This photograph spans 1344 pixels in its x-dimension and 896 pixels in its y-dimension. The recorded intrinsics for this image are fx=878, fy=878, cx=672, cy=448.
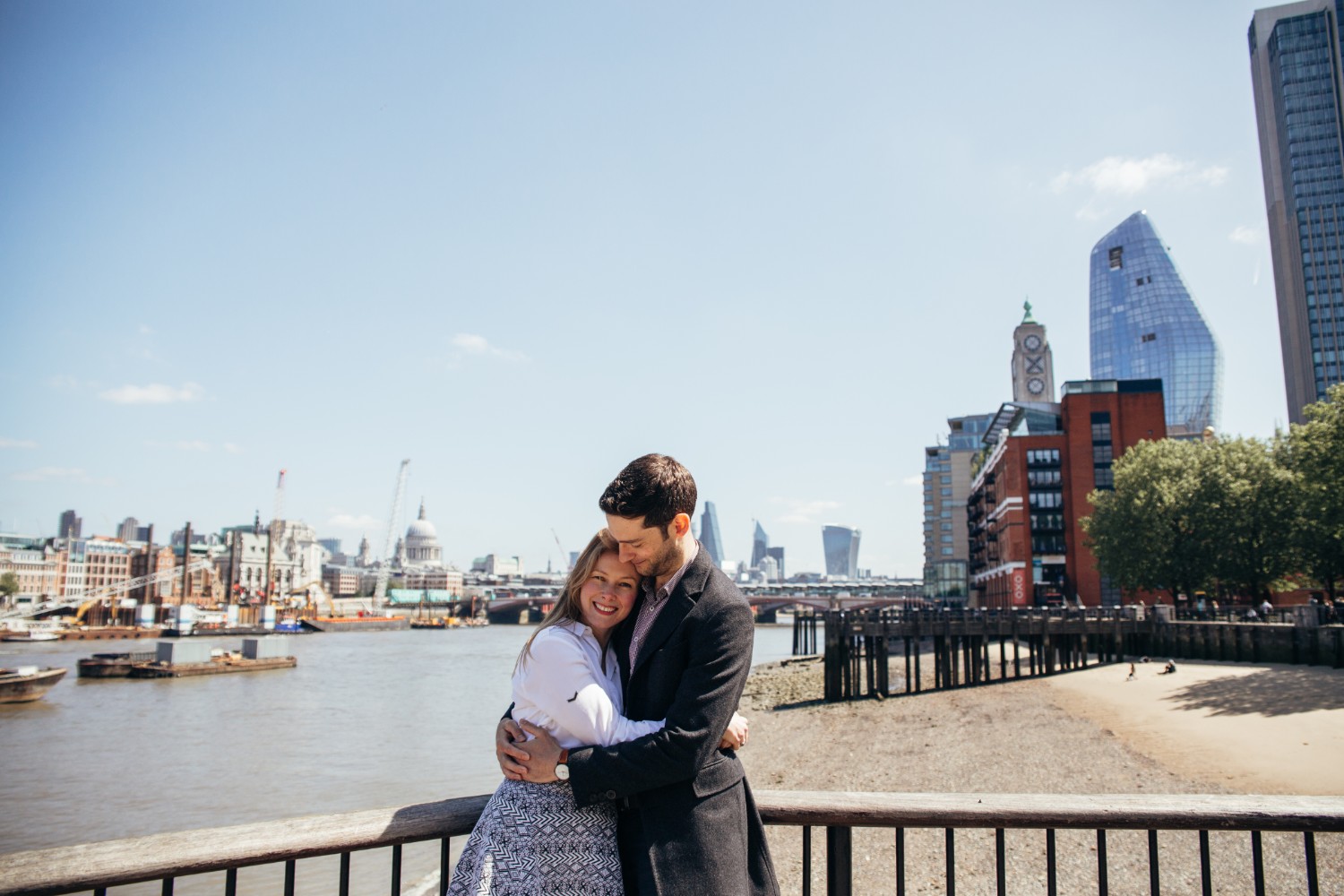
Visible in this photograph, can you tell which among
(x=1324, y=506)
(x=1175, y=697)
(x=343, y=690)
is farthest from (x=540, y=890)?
(x=343, y=690)

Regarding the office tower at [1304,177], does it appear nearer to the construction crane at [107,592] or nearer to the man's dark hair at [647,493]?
the man's dark hair at [647,493]

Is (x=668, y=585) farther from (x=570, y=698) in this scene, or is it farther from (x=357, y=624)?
(x=357, y=624)

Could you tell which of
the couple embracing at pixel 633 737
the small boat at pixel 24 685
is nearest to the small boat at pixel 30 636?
the small boat at pixel 24 685

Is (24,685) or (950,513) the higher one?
(950,513)

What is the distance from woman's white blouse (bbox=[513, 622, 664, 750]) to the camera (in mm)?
2930

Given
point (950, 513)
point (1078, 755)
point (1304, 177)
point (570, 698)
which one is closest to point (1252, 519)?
point (1078, 755)

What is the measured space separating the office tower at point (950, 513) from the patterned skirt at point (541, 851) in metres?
106

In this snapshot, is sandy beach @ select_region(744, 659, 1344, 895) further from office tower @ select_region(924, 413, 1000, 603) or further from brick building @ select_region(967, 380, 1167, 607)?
office tower @ select_region(924, 413, 1000, 603)

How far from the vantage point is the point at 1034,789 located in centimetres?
1973

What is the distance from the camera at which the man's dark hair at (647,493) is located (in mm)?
3053

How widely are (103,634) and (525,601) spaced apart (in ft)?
263

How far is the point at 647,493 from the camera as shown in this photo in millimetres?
3062

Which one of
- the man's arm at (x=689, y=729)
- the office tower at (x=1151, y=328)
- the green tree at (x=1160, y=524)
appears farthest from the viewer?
the office tower at (x=1151, y=328)

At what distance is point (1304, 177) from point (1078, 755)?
152 m
